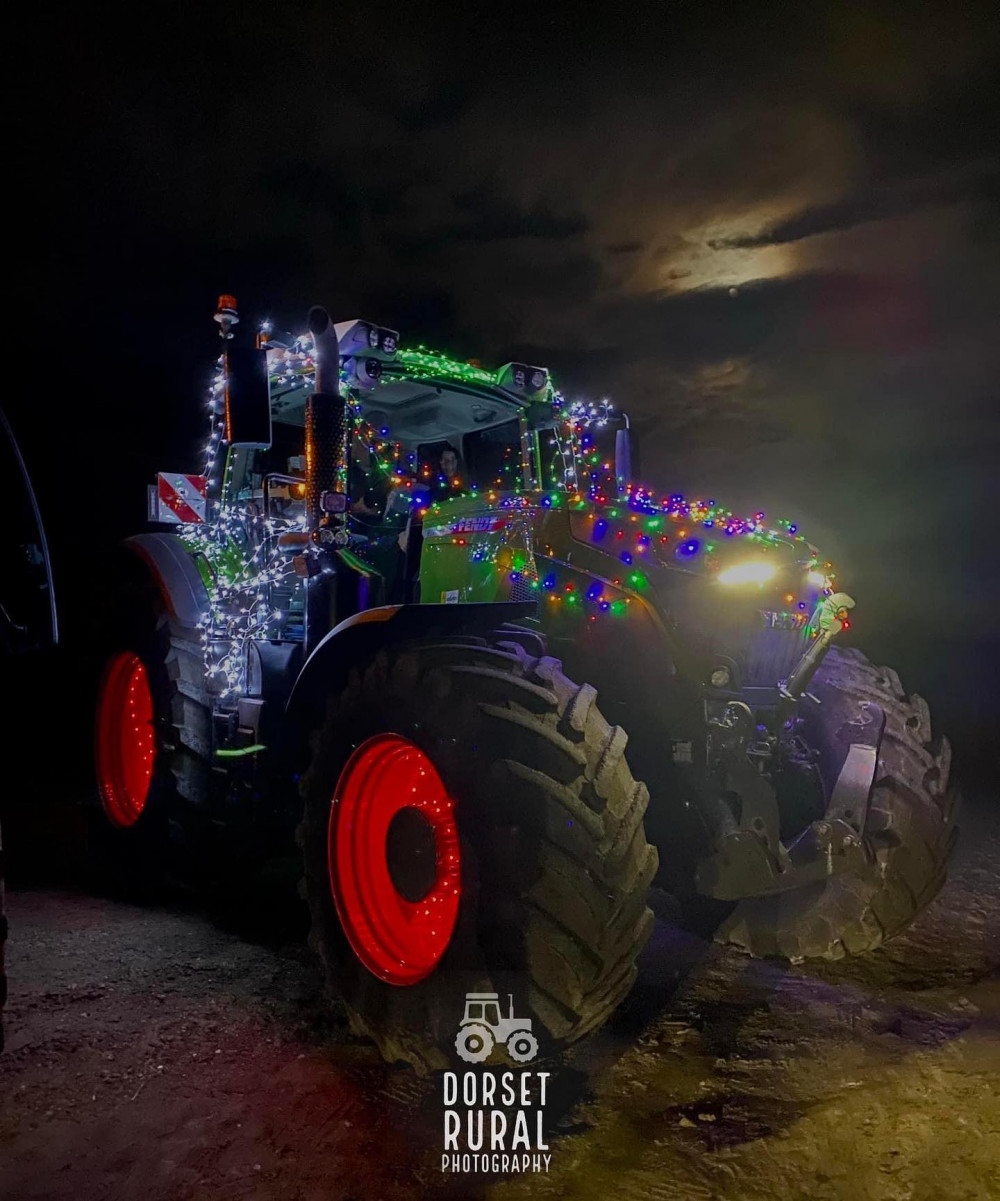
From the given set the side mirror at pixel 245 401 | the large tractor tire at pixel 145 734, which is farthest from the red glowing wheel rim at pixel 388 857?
the large tractor tire at pixel 145 734

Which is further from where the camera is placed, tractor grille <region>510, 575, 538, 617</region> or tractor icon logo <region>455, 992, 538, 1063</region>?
tractor grille <region>510, 575, 538, 617</region>

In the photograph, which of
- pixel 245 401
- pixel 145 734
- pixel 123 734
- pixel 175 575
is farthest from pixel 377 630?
pixel 123 734

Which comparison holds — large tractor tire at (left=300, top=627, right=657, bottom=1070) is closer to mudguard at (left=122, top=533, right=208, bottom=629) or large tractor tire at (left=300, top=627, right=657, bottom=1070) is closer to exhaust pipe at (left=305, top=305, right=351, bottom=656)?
exhaust pipe at (left=305, top=305, right=351, bottom=656)

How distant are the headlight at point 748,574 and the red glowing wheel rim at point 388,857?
1591 mm

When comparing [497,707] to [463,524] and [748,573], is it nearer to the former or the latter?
[463,524]

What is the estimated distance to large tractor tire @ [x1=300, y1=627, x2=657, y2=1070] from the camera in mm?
2768

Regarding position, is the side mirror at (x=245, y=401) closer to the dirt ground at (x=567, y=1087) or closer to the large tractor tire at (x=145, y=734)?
A: the large tractor tire at (x=145, y=734)

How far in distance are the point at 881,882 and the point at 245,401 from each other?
3.42 metres

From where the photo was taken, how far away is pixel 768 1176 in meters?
2.58

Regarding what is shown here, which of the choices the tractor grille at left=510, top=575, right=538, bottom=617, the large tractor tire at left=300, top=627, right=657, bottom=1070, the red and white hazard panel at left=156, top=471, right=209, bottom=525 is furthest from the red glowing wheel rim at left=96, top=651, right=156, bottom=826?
the tractor grille at left=510, top=575, right=538, bottom=617

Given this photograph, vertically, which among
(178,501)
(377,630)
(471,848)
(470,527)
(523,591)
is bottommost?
(471,848)

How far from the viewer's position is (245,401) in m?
3.72

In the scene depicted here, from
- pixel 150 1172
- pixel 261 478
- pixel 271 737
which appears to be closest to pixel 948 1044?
pixel 150 1172

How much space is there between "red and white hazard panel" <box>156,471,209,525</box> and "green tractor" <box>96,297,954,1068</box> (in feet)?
0.81
